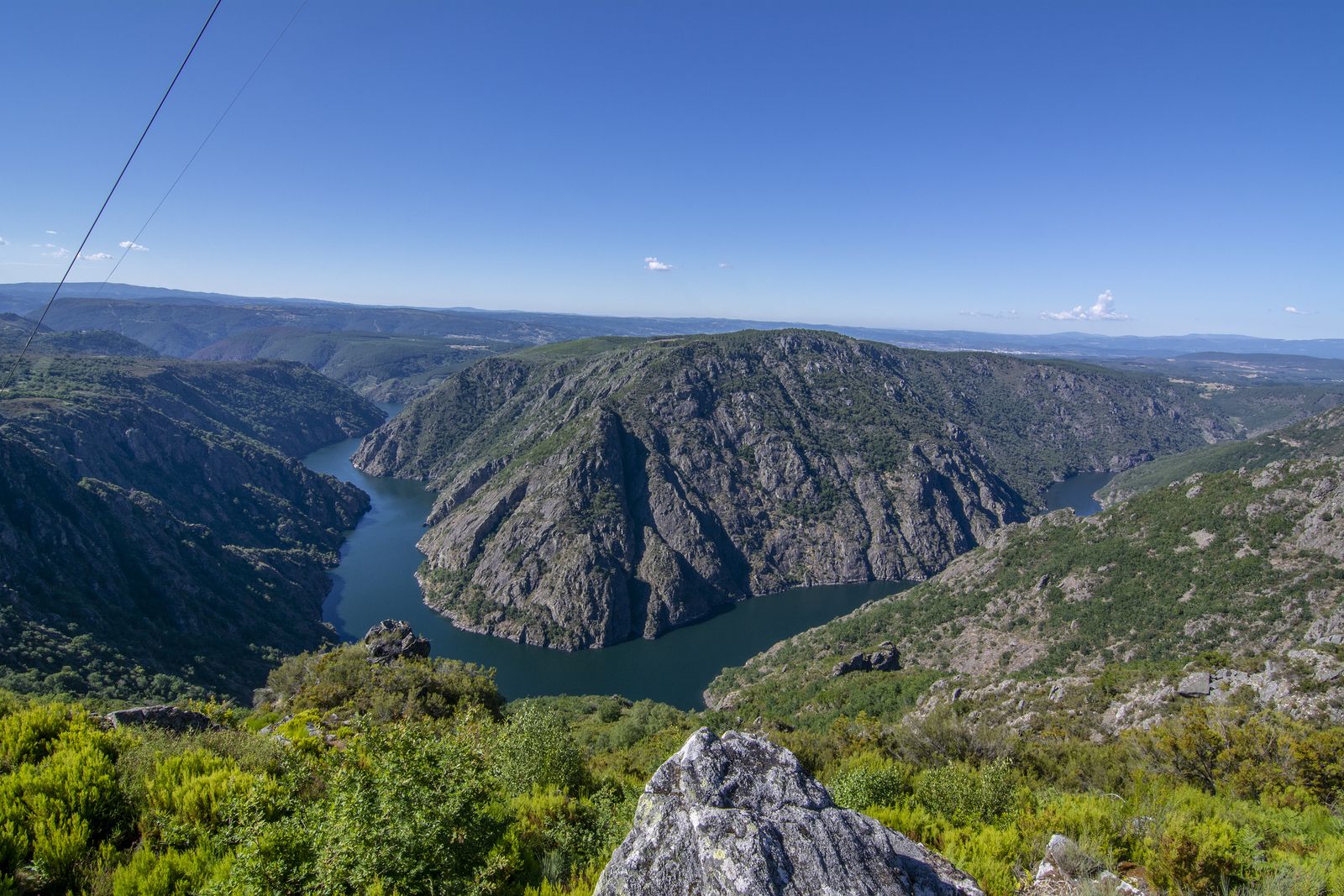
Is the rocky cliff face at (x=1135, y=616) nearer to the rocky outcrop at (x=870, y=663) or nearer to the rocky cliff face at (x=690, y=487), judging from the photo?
the rocky outcrop at (x=870, y=663)

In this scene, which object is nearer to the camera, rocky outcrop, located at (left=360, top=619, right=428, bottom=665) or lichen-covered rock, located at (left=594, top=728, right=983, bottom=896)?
lichen-covered rock, located at (left=594, top=728, right=983, bottom=896)

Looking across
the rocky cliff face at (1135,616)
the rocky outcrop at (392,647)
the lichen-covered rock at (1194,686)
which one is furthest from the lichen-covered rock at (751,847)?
the rocky outcrop at (392,647)

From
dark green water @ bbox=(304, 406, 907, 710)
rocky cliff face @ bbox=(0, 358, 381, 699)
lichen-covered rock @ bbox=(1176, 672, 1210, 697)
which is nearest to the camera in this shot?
lichen-covered rock @ bbox=(1176, 672, 1210, 697)

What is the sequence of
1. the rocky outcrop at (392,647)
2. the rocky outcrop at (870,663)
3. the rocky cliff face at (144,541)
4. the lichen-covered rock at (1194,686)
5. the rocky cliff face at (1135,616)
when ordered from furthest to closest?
the rocky outcrop at (870,663) < the rocky cliff face at (144,541) < the rocky outcrop at (392,647) < the rocky cliff face at (1135,616) < the lichen-covered rock at (1194,686)

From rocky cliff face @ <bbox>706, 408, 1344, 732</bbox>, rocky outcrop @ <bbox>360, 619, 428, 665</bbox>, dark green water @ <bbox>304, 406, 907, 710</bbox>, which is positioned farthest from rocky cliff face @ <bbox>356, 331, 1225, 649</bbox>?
rocky outcrop @ <bbox>360, 619, 428, 665</bbox>

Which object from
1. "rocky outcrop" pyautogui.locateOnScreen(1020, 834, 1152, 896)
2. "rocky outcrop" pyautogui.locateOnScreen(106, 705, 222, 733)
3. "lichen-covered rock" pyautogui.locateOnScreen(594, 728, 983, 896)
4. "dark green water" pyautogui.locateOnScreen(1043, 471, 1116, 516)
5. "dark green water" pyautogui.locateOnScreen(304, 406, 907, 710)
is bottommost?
"dark green water" pyautogui.locateOnScreen(304, 406, 907, 710)

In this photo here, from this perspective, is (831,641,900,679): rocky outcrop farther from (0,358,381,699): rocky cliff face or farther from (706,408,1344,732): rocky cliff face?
(0,358,381,699): rocky cliff face
